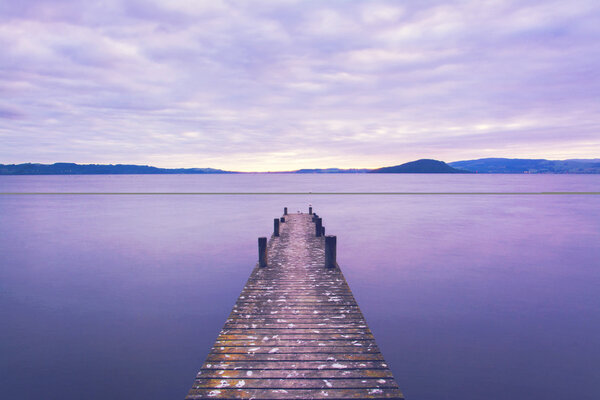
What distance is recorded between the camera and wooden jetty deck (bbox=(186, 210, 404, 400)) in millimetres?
5785

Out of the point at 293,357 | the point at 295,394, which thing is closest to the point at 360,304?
the point at 293,357

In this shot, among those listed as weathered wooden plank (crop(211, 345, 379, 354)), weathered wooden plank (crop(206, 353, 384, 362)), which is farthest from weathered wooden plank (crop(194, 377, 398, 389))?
weathered wooden plank (crop(211, 345, 379, 354))

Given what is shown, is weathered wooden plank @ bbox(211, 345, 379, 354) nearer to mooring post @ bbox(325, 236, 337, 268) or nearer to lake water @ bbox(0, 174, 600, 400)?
lake water @ bbox(0, 174, 600, 400)

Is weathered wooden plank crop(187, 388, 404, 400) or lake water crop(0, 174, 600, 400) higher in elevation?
weathered wooden plank crop(187, 388, 404, 400)

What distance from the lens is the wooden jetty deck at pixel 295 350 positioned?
5.79m

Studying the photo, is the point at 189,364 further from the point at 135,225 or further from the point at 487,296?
the point at 135,225

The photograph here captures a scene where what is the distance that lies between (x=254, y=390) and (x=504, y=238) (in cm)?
2976

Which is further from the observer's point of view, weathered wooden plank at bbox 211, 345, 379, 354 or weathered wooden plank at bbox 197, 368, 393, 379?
weathered wooden plank at bbox 211, 345, 379, 354

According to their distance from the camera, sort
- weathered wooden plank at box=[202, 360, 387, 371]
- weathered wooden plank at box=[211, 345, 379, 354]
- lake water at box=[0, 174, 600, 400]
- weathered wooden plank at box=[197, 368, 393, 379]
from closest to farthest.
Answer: weathered wooden plank at box=[197, 368, 393, 379] < weathered wooden plank at box=[202, 360, 387, 371] < weathered wooden plank at box=[211, 345, 379, 354] < lake water at box=[0, 174, 600, 400]

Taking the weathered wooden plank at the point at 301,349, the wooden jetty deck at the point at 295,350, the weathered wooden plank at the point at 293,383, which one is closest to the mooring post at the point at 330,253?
the wooden jetty deck at the point at 295,350

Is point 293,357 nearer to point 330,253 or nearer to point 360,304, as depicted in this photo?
point 330,253

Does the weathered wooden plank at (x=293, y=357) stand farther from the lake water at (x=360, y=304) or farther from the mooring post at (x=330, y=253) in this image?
the mooring post at (x=330, y=253)

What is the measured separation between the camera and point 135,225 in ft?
116

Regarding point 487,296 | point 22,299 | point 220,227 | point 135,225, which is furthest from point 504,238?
point 135,225
